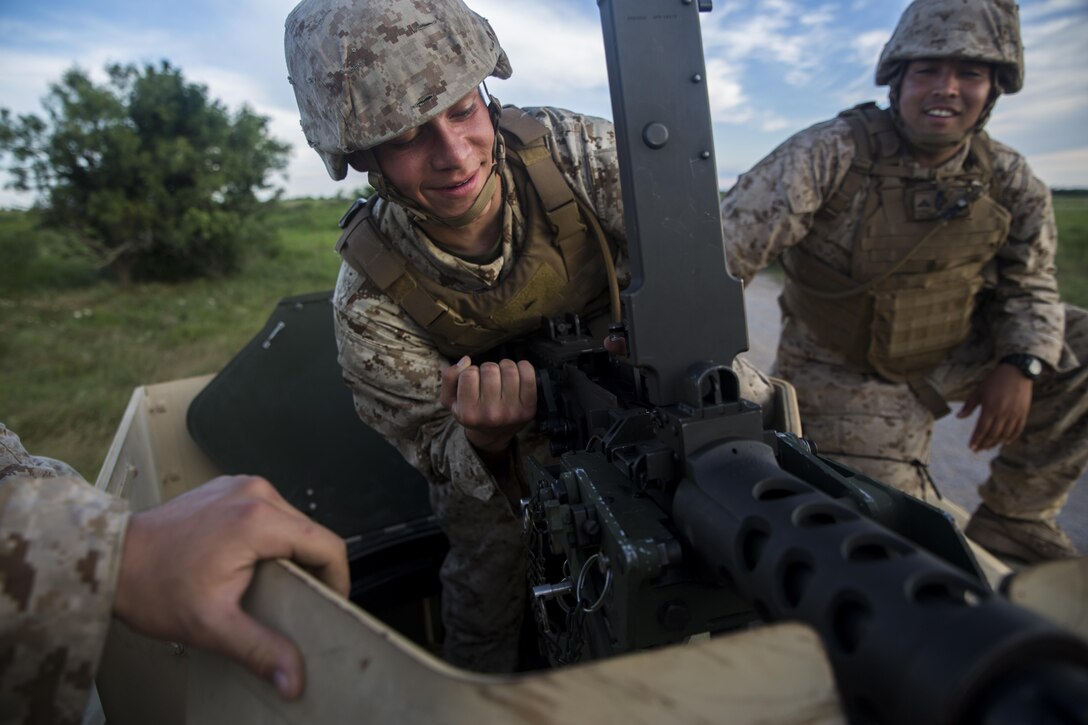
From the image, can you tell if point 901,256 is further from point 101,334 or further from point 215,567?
point 101,334

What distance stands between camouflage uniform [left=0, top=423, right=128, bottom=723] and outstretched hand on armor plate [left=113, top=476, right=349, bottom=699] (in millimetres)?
29

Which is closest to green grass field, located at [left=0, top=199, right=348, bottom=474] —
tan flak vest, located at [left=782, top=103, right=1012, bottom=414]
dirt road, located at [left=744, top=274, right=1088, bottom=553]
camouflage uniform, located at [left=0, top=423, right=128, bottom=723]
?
camouflage uniform, located at [left=0, top=423, right=128, bottom=723]

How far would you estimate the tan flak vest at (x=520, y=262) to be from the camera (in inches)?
94.1

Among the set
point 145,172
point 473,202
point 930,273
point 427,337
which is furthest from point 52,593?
point 145,172

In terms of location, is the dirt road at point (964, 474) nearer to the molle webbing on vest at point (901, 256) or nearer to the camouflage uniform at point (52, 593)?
the molle webbing on vest at point (901, 256)

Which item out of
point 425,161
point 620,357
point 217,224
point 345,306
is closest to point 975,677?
point 620,357

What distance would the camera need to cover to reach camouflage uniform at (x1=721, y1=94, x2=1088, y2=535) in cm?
313

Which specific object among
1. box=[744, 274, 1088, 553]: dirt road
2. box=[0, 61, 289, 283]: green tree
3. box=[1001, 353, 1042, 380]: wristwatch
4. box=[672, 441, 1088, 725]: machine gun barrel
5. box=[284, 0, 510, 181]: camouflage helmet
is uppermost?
box=[0, 61, 289, 283]: green tree

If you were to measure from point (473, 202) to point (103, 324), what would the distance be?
435 inches

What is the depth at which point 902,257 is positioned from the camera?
3.18m

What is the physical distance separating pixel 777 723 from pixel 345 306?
7.01ft

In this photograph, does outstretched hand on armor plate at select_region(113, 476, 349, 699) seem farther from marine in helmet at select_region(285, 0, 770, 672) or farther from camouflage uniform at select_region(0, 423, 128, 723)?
marine in helmet at select_region(285, 0, 770, 672)

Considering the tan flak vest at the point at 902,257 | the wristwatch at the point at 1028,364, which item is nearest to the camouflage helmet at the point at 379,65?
the tan flak vest at the point at 902,257

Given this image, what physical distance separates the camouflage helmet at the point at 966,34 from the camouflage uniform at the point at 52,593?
3501 millimetres
